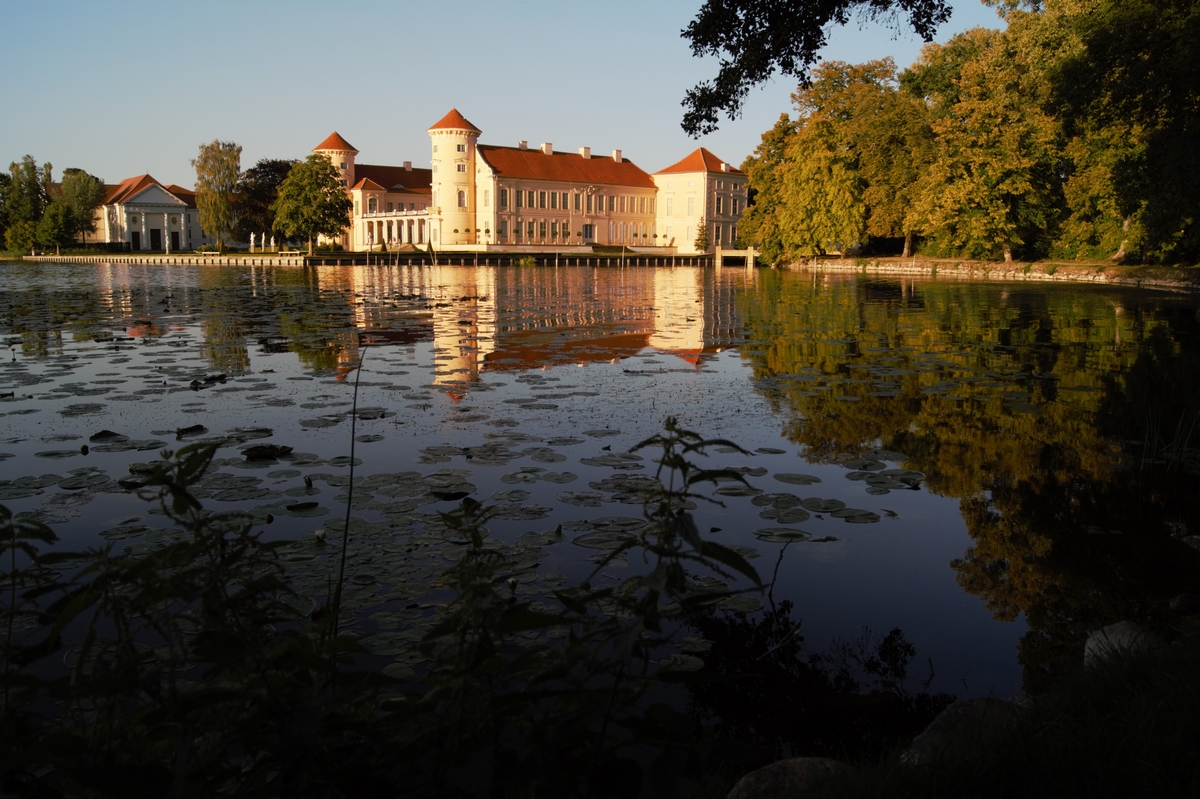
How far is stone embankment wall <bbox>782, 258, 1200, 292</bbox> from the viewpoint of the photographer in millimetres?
29391

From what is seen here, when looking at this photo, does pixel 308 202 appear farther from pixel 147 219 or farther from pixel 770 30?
pixel 770 30

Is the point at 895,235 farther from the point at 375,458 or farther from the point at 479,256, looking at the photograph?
the point at 375,458

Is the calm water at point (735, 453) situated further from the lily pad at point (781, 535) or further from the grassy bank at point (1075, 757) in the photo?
the grassy bank at point (1075, 757)

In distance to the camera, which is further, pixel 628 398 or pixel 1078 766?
pixel 628 398

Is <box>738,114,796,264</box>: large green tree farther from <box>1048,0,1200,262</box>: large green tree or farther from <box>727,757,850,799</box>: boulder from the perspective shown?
<box>727,757,850,799</box>: boulder

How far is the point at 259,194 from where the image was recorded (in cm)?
8219

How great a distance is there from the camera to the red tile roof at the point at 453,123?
8181 cm

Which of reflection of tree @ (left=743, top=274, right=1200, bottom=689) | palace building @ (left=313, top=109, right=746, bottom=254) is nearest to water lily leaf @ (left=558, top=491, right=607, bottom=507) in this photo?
reflection of tree @ (left=743, top=274, right=1200, bottom=689)

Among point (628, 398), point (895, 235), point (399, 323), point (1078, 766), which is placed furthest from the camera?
point (895, 235)

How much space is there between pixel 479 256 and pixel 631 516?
2616 inches

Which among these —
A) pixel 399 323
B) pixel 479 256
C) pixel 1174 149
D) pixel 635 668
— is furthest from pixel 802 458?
pixel 479 256

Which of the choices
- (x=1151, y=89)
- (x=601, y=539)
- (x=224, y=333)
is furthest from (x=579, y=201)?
(x=601, y=539)

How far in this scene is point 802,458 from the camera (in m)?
6.52

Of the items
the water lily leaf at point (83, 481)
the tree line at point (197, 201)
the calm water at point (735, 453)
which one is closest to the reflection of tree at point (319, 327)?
the calm water at point (735, 453)
